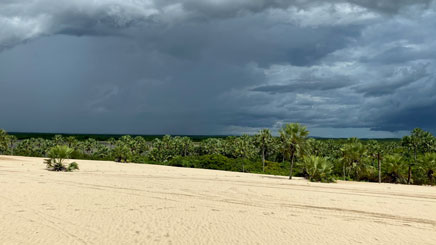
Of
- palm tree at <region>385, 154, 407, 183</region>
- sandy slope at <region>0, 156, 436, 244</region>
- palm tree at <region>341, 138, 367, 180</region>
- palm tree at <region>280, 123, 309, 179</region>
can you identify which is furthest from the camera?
palm tree at <region>341, 138, 367, 180</region>

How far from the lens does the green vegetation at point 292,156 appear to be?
43062 millimetres

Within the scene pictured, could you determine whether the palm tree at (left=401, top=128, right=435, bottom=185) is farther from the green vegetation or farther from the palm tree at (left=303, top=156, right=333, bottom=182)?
the palm tree at (left=303, top=156, right=333, bottom=182)

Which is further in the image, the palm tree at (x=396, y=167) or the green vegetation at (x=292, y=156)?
the palm tree at (x=396, y=167)

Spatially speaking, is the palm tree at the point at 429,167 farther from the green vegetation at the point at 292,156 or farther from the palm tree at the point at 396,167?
the palm tree at the point at 396,167

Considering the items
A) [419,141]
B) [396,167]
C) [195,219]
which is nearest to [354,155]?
[396,167]

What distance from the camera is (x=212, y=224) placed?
538 inches

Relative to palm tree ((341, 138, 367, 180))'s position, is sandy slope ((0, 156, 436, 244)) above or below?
below

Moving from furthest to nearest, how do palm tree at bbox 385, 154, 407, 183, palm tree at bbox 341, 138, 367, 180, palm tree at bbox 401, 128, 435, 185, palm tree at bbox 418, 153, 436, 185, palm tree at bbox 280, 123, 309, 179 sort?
palm tree at bbox 401, 128, 435, 185, palm tree at bbox 341, 138, 367, 180, palm tree at bbox 385, 154, 407, 183, palm tree at bbox 418, 153, 436, 185, palm tree at bbox 280, 123, 309, 179

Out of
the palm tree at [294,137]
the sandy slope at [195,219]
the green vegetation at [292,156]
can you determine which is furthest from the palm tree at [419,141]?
the sandy slope at [195,219]

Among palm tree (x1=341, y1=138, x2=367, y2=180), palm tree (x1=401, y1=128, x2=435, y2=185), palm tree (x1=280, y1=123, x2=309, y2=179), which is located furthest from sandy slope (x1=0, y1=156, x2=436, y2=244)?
palm tree (x1=401, y1=128, x2=435, y2=185)

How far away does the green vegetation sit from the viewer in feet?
141

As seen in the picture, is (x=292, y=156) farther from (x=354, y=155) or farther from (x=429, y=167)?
(x=429, y=167)

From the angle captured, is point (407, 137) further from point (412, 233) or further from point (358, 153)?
point (412, 233)

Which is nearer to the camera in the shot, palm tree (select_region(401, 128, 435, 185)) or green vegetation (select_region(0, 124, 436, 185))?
green vegetation (select_region(0, 124, 436, 185))
